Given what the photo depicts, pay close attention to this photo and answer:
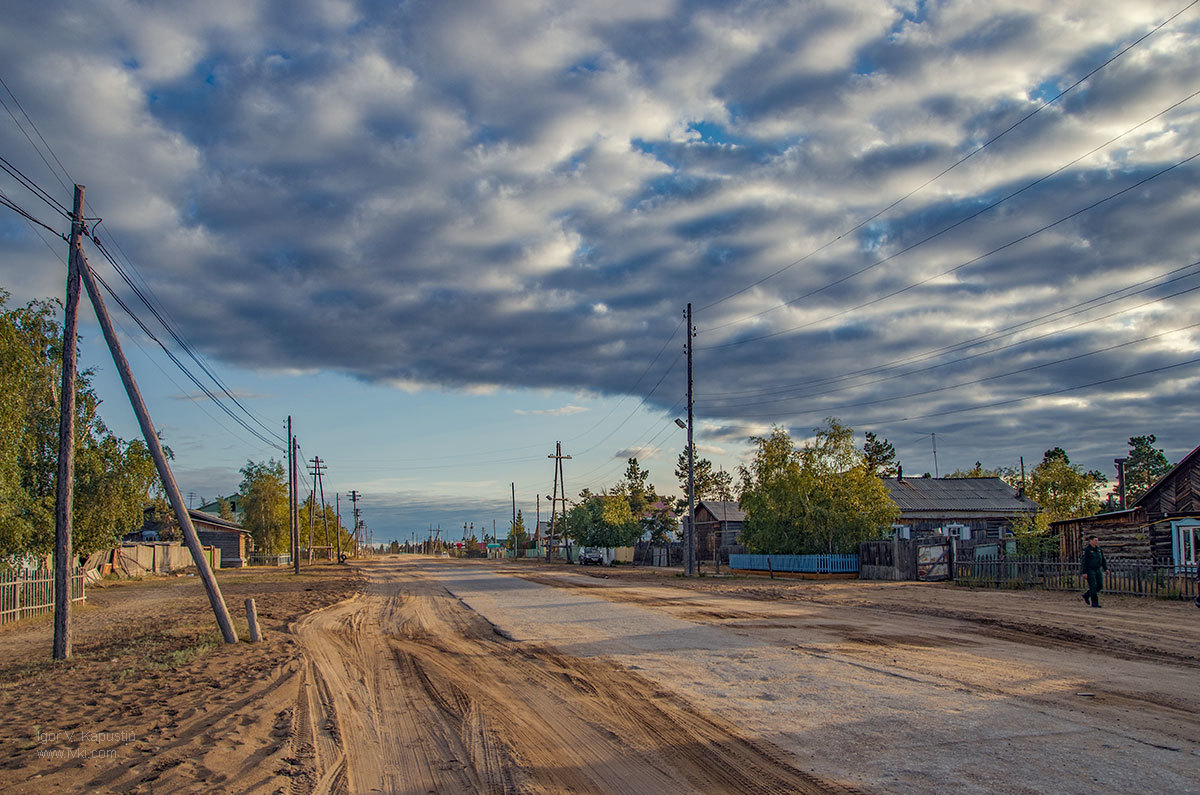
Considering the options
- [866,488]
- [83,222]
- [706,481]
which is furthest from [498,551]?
[83,222]

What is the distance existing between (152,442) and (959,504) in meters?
55.2

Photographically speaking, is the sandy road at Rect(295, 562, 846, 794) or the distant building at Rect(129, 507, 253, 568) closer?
the sandy road at Rect(295, 562, 846, 794)

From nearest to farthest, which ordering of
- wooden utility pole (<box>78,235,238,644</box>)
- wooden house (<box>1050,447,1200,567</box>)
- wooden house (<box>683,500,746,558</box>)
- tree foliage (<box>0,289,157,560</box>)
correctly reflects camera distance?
wooden utility pole (<box>78,235,238,644</box>) < tree foliage (<box>0,289,157,560</box>) < wooden house (<box>1050,447,1200,567</box>) < wooden house (<box>683,500,746,558</box>)

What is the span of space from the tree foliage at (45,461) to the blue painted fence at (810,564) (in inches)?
1105

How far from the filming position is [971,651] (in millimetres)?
12633

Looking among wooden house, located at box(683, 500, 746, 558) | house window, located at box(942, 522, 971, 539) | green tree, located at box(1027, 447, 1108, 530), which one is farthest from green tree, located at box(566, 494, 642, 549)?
green tree, located at box(1027, 447, 1108, 530)

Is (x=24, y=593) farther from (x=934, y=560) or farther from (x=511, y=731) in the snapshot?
(x=934, y=560)

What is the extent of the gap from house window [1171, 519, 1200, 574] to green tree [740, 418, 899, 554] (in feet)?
37.3

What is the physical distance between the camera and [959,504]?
56531mm

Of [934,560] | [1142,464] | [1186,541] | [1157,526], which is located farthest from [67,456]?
[1142,464]

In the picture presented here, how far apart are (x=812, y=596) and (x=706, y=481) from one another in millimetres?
64085

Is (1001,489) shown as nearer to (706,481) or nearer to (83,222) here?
(706,481)

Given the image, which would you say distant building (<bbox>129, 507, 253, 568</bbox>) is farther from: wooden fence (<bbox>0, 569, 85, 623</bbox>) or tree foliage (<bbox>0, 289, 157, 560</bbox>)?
wooden fence (<bbox>0, 569, 85, 623</bbox>)

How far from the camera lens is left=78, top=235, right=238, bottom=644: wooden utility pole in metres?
13.5
